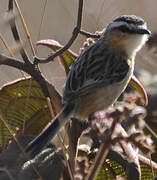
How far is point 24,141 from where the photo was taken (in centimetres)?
280

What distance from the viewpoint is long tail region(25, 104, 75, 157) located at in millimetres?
2193

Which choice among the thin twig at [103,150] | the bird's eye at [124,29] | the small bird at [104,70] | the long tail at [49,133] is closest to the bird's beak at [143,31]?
the small bird at [104,70]

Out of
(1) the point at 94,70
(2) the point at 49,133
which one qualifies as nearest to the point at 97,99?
(1) the point at 94,70

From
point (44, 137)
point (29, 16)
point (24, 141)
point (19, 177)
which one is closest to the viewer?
point (44, 137)

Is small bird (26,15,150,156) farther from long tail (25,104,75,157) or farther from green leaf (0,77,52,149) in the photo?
green leaf (0,77,52,149)

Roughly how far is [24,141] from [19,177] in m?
0.26

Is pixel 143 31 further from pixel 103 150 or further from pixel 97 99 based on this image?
pixel 103 150

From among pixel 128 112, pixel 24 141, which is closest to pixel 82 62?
pixel 24 141

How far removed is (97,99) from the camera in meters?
3.37

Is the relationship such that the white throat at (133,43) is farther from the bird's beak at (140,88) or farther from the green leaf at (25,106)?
the green leaf at (25,106)

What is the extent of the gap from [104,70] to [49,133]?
1179 mm

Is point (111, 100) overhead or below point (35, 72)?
below

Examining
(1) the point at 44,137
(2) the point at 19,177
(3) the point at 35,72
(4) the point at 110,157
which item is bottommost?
(4) the point at 110,157

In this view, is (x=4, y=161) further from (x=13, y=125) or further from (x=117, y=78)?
(x=117, y=78)
